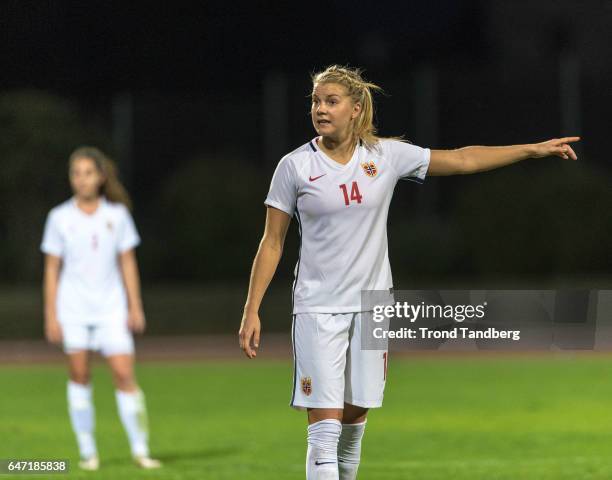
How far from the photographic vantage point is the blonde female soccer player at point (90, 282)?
29.9 ft

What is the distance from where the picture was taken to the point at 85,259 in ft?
29.9

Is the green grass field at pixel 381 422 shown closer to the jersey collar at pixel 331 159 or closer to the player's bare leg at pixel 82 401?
the player's bare leg at pixel 82 401

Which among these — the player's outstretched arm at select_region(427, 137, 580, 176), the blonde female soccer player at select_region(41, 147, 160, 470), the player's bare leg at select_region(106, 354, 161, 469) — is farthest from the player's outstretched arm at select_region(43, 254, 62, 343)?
the player's outstretched arm at select_region(427, 137, 580, 176)

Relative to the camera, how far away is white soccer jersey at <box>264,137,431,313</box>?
585cm

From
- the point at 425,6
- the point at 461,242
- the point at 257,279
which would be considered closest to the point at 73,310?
the point at 257,279

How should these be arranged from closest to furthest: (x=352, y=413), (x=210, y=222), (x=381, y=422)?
(x=352, y=413) < (x=381, y=422) < (x=210, y=222)

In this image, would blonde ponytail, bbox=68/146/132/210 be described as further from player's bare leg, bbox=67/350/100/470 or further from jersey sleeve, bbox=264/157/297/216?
jersey sleeve, bbox=264/157/297/216

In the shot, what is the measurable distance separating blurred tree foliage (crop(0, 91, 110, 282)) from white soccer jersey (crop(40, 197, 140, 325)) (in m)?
23.6

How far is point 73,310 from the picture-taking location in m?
9.13

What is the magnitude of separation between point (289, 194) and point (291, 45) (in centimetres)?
3614

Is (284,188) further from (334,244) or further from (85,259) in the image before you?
(85,259)

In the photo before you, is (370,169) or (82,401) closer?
(370,169)

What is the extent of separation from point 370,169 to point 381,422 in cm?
808

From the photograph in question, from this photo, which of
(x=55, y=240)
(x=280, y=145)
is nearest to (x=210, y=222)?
(x=280, y=145)
